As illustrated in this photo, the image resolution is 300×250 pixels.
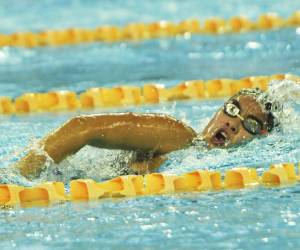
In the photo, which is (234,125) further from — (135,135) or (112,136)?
(112,136)

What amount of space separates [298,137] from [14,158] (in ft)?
5.13

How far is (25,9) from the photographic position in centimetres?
1202

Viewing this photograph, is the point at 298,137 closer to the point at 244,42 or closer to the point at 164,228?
the point at 164,228

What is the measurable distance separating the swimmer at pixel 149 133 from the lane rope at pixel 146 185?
0.44 ft

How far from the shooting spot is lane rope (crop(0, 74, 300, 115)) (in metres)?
6.45

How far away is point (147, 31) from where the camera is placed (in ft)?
30.1

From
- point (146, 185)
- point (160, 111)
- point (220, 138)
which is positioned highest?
point (160, 111)

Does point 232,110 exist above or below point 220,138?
above

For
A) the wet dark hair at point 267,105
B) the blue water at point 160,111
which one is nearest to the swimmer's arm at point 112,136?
the blue water at point 160,111

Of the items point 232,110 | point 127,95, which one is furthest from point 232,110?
point 127,95

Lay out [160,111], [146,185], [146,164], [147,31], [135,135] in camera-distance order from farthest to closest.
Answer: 1. [147,31]
2. [160,111]
3. [146,164]
4. [135,135]
5. [146,185]

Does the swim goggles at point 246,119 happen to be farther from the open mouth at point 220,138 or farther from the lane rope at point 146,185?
the lane rope at point 146,185

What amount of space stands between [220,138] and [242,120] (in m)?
0.14

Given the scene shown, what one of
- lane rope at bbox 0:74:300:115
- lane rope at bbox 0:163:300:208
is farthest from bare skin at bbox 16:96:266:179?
lane rope at bbox 0:74:300:115
